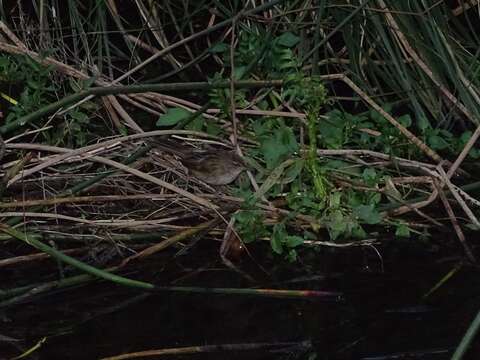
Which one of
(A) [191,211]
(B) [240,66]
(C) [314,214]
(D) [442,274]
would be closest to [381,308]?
(D) [442,274]

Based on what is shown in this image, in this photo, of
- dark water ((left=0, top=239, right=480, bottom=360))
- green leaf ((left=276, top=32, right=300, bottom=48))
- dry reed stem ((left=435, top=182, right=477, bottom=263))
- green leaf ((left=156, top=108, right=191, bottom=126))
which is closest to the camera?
dark water ((left=0, top=239, right=480, bottom=360))

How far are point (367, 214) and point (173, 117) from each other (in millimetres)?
1046

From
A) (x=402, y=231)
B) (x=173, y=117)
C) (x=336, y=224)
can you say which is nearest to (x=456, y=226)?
(x=402, y=231)

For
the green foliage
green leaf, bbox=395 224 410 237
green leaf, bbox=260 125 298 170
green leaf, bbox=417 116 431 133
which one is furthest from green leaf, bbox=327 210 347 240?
the green foliage

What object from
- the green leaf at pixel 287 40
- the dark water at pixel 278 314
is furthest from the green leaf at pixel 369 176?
the green leaf at pixel 287 40

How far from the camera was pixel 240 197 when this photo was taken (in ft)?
13.4

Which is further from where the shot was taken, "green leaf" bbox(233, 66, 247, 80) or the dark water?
"green leaf" bbox(233, 66, 247, 80)

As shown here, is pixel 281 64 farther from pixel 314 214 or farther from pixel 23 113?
pixel 23 113

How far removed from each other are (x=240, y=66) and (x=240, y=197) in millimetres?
893

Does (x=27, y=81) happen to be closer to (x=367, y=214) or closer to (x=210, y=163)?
(x=210, y=163)

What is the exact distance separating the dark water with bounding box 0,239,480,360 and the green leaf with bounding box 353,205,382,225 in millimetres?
133

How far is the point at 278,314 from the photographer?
3416 millimetres

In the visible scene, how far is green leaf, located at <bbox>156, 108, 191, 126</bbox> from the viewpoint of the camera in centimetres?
440

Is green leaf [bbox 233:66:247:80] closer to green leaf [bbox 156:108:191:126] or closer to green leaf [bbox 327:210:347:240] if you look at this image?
green leaf [bbox 156:108:191:126]
